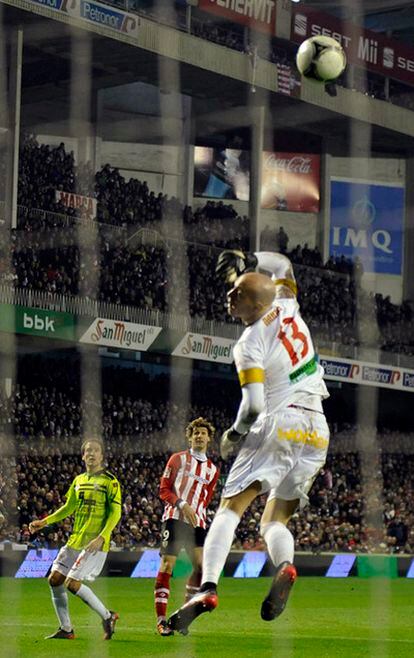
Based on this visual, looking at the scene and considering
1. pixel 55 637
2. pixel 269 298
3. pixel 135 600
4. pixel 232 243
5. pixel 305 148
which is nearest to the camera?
pixel 269 298

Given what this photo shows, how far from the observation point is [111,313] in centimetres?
2131

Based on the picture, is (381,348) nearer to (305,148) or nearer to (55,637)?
(305,148)

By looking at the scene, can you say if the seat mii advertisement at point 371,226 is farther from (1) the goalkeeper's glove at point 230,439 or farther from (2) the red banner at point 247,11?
(1) the goalkeeper's glove at point 230,439

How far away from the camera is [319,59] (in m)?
8.55

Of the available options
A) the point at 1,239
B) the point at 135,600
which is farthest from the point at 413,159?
the point at 135,600

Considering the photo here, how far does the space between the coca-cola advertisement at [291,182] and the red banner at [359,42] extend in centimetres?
246

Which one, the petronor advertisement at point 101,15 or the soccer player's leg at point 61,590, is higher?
the petronor advertisement at point 101,15

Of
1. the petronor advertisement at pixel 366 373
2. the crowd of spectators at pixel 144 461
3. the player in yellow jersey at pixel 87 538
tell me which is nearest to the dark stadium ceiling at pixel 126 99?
the petronor advertisement at pixel 366 373

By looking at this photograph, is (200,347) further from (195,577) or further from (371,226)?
(195,577)

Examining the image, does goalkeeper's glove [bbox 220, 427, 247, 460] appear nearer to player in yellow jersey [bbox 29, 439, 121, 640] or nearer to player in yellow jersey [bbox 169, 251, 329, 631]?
player in yellow jersey [bbox 169, 251, 329, 631]

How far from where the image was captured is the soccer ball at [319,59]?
8.54m

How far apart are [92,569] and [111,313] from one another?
1177cm

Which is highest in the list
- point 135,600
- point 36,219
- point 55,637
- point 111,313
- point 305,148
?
point 305,148

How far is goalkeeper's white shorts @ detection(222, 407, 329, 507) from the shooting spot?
605cm
